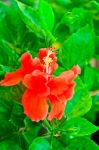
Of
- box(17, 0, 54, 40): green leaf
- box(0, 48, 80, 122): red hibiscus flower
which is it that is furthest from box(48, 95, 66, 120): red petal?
box(17, 0, 54, 40): green leaf

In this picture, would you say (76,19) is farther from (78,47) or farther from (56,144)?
(56,144)

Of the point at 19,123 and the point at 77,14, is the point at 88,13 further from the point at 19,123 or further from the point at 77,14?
the point at 19,123

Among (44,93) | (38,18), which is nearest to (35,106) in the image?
(44,93)

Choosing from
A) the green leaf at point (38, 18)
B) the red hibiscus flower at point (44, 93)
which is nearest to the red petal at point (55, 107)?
the red hibiscus flower at point (44, 93)

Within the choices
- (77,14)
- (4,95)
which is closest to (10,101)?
(4,95)

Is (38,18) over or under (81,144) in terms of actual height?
over

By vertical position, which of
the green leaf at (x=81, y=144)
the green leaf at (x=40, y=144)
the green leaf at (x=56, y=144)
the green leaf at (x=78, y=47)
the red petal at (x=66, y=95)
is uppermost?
the red petal at (x=66, y=95)

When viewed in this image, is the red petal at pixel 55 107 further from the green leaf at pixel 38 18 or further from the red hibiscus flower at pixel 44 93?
the green leaf at pixel 38 18
